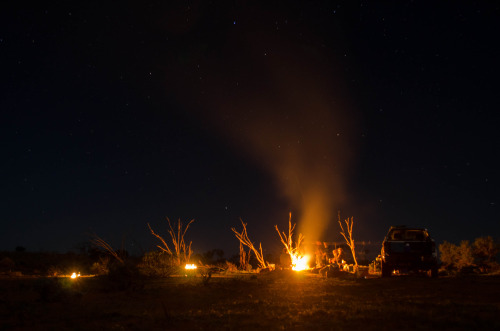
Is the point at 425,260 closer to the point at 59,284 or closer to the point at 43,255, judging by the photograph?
the point at 59,284

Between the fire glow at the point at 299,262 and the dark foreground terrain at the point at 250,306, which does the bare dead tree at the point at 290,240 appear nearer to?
the fire glow at the point at 299,262

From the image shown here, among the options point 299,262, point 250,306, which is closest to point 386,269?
point 299,262

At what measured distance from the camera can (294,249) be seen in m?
21.7

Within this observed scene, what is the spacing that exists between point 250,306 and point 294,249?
12.6 metres

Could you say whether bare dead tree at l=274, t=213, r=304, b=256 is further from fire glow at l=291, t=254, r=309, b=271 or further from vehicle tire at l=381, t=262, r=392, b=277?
vehicle tire at l=381, t=262, r=392, b=277

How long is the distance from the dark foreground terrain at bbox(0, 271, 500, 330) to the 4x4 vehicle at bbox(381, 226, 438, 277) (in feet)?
4.85

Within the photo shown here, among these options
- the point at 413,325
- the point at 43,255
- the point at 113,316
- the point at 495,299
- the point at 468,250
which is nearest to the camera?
the point at 413,325

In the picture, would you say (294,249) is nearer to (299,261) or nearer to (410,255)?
(299,261)

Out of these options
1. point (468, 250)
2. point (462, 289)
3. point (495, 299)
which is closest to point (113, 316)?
point (495, 299)

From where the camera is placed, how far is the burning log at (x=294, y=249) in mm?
20578

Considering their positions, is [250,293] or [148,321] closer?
[148,321]

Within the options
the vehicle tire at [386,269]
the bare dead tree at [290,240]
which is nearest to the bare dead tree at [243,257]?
the bare dead tree at [290,240]

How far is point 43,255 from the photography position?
147 feet

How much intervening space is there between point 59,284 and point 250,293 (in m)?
4.90
